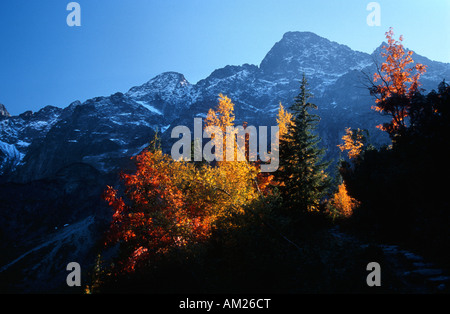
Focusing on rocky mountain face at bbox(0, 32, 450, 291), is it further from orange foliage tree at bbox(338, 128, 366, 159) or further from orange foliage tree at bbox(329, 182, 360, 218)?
orange foliage tree at bbox(329, 182, 360, 218)

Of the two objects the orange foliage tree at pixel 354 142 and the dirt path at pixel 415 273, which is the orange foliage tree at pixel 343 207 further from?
the dirt path at pixel 415 273

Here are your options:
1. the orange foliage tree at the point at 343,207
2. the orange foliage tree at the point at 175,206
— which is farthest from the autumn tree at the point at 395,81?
the orange foliage tree at the point at 175,206

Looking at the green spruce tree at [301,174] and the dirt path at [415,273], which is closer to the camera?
the dirt path at [415,273]

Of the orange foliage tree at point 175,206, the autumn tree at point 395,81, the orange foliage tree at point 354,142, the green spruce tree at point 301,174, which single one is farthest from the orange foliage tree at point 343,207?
the orange foliage tree at point 175,206

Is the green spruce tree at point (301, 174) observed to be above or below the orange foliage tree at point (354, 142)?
below

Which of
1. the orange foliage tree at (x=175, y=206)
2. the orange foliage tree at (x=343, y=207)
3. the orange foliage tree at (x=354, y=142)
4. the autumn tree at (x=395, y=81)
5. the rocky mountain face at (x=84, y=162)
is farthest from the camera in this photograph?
the rocky mountain face at (x=84, y=162)

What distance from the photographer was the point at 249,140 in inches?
888

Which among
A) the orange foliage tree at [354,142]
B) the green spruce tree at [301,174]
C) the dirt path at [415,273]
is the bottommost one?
the dirt path at [415,273]

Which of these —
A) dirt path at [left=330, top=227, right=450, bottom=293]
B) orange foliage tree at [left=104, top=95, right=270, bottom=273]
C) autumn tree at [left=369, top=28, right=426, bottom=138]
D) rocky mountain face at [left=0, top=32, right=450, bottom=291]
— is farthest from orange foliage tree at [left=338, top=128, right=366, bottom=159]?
dirt path at [left=330, top=227, right=450, bottom=293]

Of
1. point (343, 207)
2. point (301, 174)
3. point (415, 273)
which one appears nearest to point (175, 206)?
point (301, 174)

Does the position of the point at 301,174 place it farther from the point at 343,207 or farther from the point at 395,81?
the point at 343,207

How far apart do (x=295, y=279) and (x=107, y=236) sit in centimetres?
986

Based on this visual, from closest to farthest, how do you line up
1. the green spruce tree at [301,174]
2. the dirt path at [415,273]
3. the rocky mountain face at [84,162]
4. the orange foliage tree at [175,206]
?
1. the dirt path at [415,273]
2. the orange foliage tree at [175,206]
3. the green spruce tree at [301,174]
4. the rocky mountain face at [84,162]
